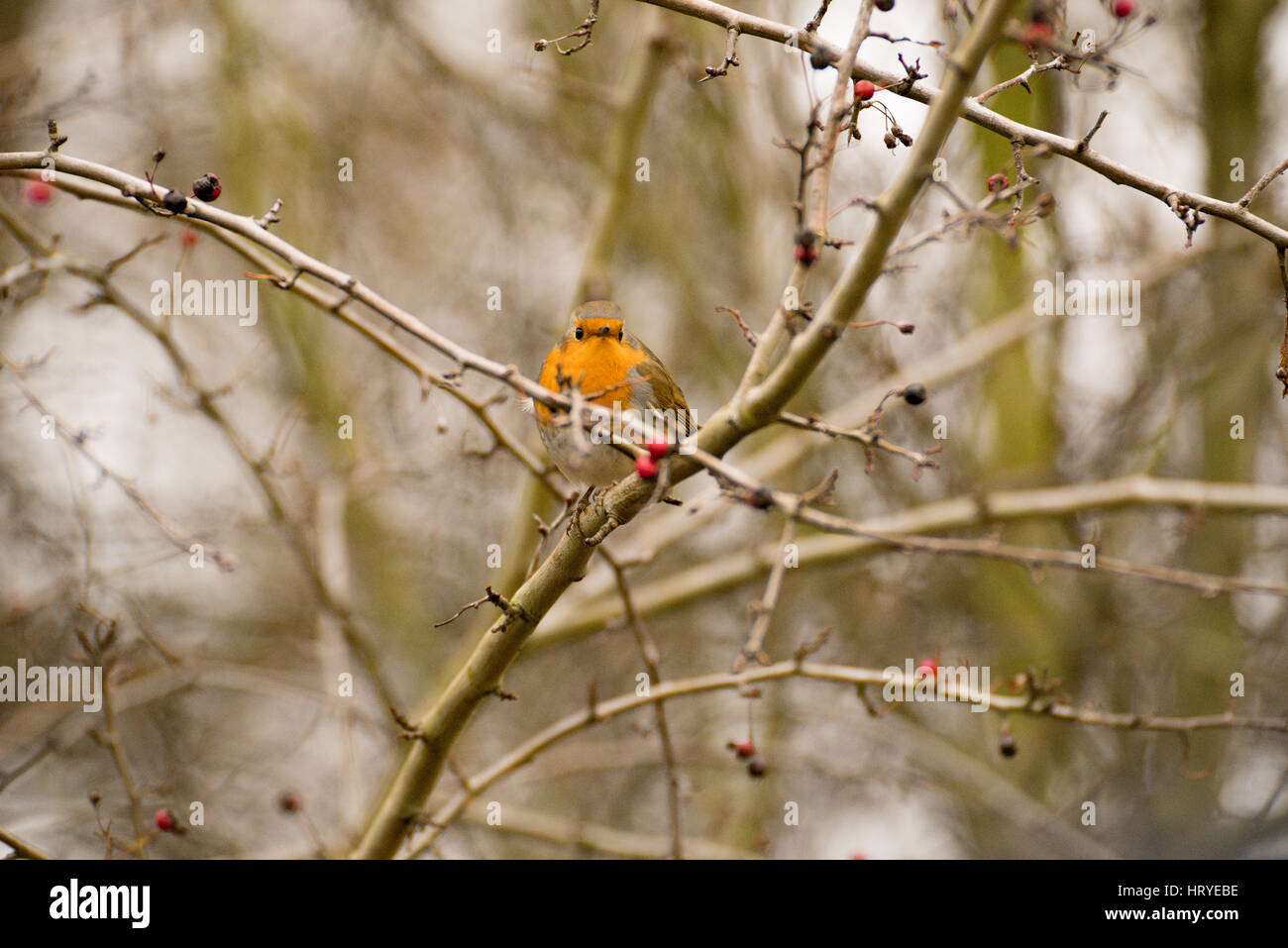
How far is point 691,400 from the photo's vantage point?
8336 millimetres

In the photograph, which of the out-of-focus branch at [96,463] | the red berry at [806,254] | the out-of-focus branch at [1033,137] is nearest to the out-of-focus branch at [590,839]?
the out-of-focus branch at [96,463]

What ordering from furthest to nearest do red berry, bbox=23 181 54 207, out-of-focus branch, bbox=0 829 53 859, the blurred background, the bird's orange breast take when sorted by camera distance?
the blurred background < red berry, bbox=23 181 54 207 < the bird's orange breast < out-of-focus branch, bbox=0 829 53 859

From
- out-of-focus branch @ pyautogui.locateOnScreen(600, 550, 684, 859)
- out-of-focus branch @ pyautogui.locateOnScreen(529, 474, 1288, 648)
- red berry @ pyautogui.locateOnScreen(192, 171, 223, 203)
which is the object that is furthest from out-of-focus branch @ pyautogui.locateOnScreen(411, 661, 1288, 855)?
red berry @ pyautogui.locateOnScreen(192, 171, 223, 203)

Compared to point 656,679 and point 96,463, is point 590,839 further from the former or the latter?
point 96,463

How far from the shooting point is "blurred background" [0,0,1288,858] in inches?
244

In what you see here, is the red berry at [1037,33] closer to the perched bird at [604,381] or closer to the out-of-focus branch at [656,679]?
the perched bird at [604,381]

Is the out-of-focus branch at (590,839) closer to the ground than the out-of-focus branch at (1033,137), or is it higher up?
closer to the ground

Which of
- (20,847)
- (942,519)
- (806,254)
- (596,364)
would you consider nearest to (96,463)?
(20,847)

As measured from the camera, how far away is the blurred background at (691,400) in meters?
6.21

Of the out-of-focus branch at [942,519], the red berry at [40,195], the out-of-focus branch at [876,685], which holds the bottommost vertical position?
the out-of-focus branch at [876,685]

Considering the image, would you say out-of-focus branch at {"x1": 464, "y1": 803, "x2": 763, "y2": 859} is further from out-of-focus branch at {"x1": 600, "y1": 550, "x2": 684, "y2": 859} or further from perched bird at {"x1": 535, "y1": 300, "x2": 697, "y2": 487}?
perched bird at {"x1": 535, "y1": 300, "x2": 697, "y2": 487}

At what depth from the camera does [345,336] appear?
8.42m

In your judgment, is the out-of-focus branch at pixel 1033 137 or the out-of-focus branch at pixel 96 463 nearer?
the out-of-focus branch at pixel 1033 137

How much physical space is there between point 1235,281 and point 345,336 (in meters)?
6.33
